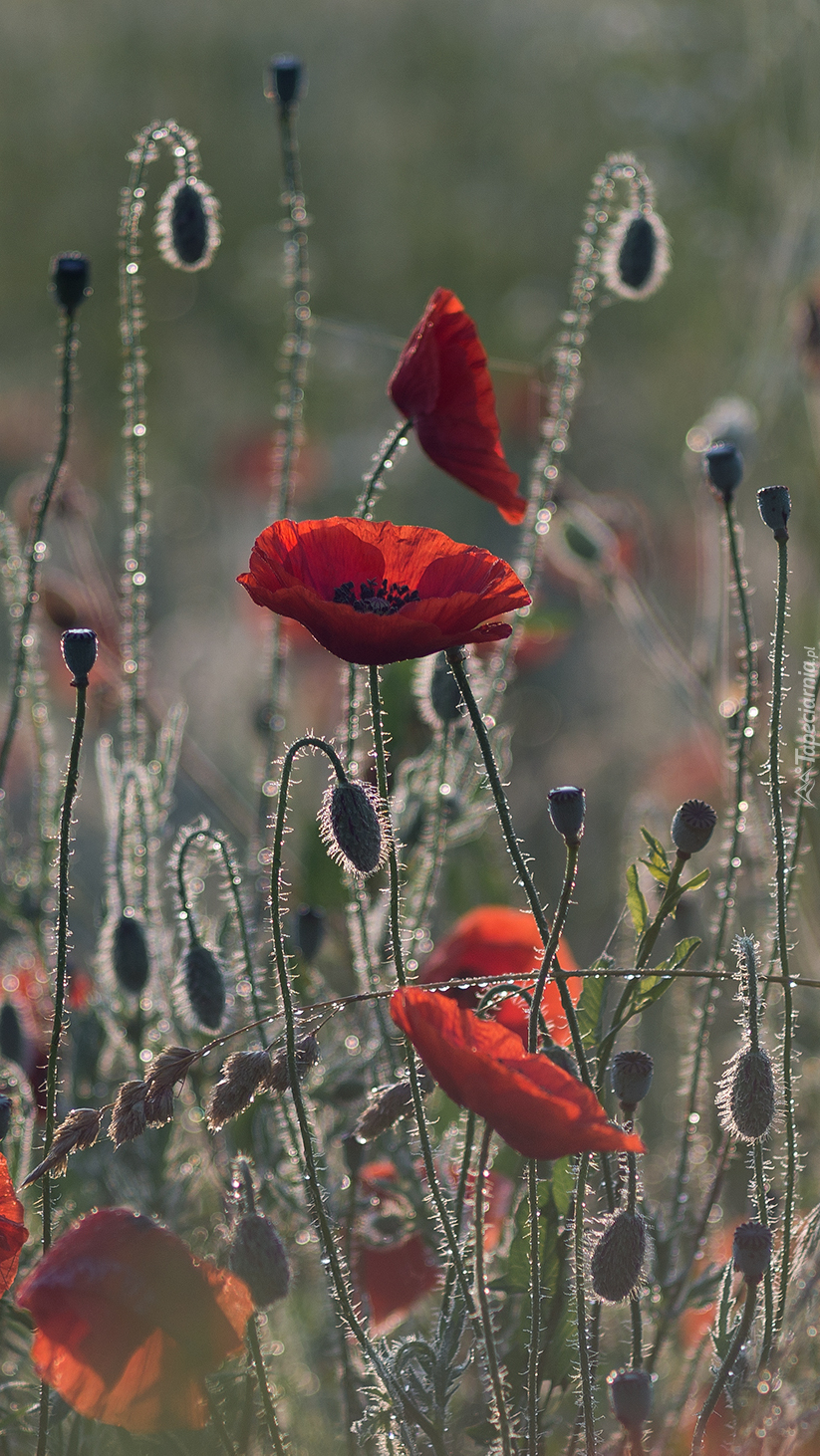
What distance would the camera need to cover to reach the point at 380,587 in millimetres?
851

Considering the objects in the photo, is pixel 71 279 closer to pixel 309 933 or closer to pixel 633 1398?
pixel 309 933

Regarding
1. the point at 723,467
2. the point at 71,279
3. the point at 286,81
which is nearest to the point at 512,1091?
the point at 723,467

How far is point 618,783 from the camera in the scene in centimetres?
244

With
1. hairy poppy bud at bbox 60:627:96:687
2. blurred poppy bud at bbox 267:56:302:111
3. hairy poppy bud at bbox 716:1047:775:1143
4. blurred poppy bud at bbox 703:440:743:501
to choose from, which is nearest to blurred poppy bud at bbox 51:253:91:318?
blurred poppy bud at bbox 267:56:302:111

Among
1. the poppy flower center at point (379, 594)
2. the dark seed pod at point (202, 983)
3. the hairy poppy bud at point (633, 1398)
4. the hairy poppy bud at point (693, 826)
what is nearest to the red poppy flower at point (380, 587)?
the poppy flower center at point (379, 594)

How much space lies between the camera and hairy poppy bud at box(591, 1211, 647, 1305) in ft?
2.12

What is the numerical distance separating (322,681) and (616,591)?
1.02 m

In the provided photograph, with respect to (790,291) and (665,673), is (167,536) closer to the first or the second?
(790,291)

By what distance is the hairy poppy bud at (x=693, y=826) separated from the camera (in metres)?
0.70

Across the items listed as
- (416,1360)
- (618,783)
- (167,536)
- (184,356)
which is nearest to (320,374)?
(167,536)

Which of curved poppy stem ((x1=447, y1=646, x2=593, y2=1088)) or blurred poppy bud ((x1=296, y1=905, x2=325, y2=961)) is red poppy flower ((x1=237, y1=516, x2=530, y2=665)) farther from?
blurred poppy bud ((x1=296, y1=905, x2=325, y2=961))

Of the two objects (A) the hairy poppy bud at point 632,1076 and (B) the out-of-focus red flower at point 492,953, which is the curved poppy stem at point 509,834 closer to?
(A) the hairy poppy bud at point 632,1076

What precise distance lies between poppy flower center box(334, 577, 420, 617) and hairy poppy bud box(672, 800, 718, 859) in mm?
234

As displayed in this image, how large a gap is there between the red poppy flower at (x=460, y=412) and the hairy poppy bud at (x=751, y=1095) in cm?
43
